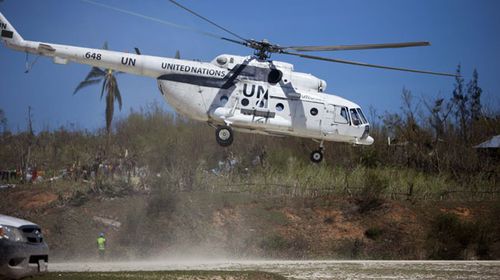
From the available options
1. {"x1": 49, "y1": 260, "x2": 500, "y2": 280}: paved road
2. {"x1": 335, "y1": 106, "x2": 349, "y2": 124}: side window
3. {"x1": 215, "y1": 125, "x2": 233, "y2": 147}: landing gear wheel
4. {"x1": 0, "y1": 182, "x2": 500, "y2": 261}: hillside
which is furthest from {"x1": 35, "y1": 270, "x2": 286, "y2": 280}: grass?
{"x1": 0, "y1": 182, "x2": 500, "y2": 261}: hillside

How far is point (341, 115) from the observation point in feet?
87.5

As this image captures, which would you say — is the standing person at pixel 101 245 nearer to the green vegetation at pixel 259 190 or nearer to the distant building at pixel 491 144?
the green vegetation at pixel 259 190

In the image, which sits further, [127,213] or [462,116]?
[462,116]

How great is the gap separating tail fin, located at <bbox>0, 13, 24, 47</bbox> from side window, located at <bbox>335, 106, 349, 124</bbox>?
12.4 m

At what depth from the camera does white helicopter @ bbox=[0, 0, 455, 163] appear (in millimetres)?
25828

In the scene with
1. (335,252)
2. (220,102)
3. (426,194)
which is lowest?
(335,252)

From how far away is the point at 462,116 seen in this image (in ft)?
181

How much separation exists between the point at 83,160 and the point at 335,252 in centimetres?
1690

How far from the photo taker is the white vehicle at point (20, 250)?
12688mm

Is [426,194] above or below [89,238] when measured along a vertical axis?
above

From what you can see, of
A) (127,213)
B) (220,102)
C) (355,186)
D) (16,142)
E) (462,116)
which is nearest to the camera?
(220,102)

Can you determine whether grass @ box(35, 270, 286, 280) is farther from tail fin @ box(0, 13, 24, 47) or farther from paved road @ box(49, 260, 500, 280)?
tail fin @ box(0, 13, 24, 47)

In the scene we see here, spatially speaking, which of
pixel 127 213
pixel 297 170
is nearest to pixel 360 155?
pixel 297 170

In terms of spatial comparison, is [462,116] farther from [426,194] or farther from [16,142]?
[16,142]
